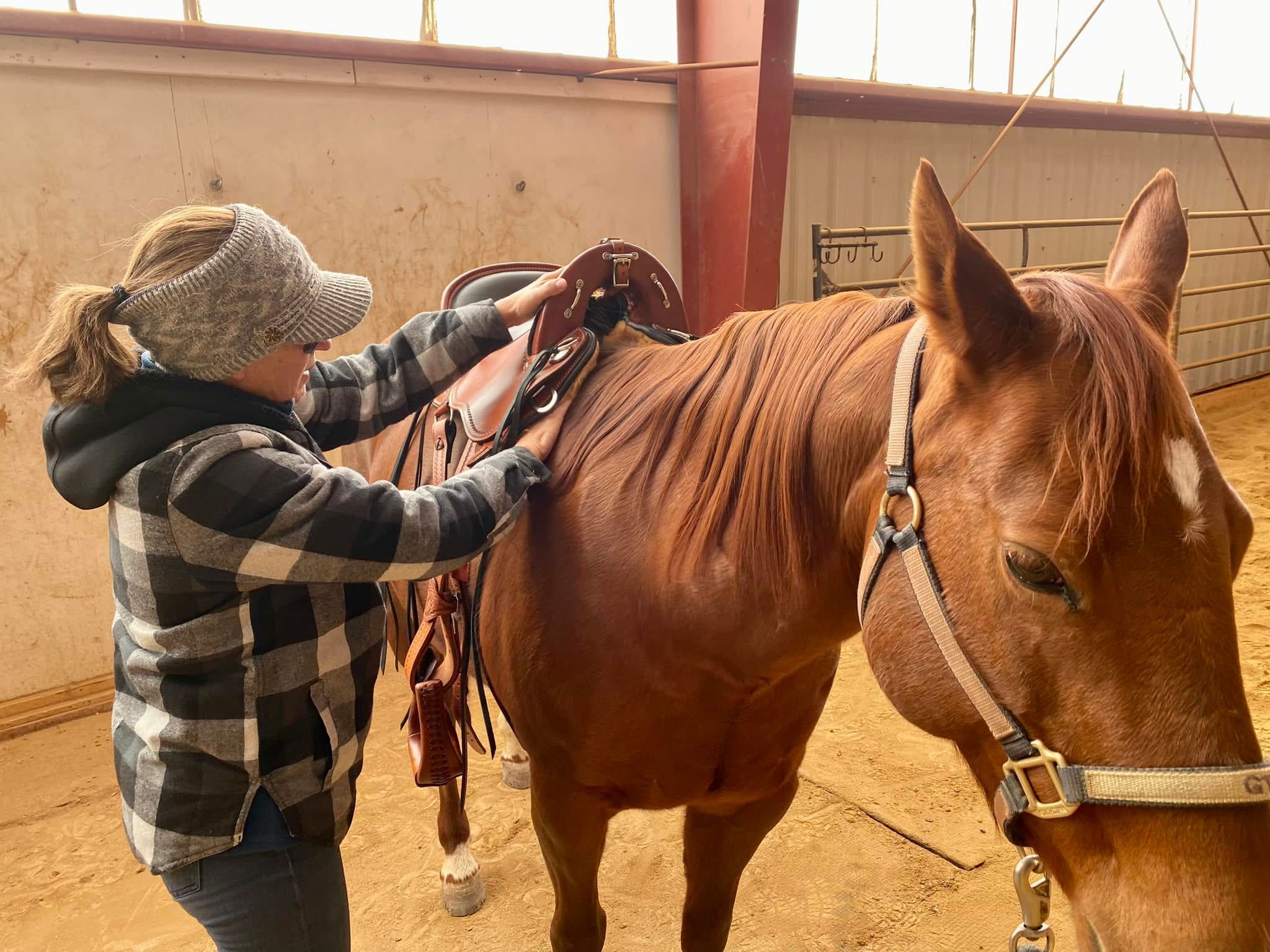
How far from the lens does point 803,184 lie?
4.88 metres

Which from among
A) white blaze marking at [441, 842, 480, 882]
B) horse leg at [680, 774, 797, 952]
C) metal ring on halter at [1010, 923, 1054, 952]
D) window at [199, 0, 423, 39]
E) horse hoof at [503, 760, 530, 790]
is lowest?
horse hoof at [503, 760, 530, 790]

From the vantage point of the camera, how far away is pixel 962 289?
2.45 ft

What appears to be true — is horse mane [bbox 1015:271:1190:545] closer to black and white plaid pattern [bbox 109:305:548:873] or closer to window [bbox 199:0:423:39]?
black and white plaid pattern [bbox 109:305:548:873]

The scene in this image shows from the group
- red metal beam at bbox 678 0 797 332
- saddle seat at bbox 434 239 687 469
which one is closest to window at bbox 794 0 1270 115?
red metal beam at bbox 678 0 797 332

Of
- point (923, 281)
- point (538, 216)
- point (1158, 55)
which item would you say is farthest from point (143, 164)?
point (1158, 55)

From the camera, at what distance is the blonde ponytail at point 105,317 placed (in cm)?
90

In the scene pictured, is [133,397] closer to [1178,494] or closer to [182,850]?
[182,850]

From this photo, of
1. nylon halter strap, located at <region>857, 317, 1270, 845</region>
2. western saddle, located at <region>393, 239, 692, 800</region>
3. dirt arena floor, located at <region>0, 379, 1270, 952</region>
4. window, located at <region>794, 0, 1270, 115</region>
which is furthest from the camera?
window, located at <region>794, 0, 1270, 115</region>

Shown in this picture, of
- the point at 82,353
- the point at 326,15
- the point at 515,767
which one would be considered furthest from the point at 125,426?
the point at 326,15

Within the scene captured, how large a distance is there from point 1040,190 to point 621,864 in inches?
245

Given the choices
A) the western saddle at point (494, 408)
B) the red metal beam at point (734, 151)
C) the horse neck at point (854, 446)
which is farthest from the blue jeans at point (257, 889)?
the red metal beam at point (734, 151)

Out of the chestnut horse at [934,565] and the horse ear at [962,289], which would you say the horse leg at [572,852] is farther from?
the horse ear at [962,289]

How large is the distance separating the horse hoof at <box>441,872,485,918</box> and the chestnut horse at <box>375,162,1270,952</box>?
2.32 ft

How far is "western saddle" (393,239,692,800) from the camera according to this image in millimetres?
1348
